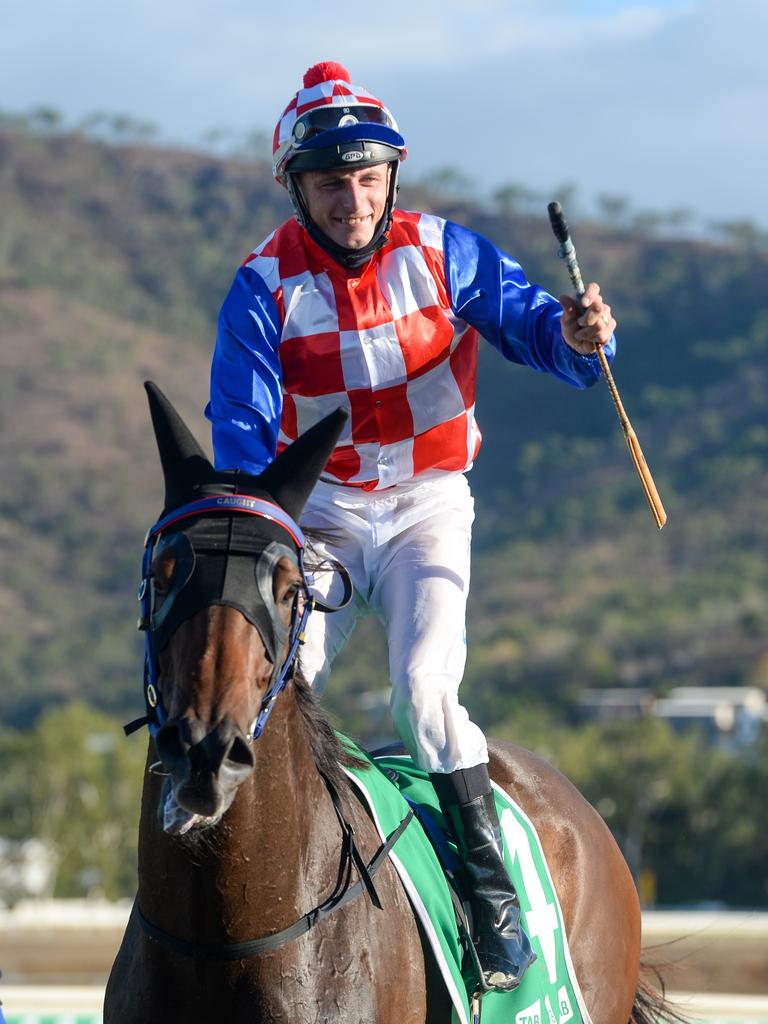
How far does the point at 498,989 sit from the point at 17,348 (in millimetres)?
101542

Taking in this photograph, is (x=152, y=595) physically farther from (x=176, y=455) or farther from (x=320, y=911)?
(x=320, y=911)

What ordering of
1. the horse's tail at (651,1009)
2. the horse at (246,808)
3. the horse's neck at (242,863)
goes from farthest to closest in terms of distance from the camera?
1. the horse's tail at (651,1009)
2. the horse's neck at (242,863)
3. the horse at (246,808)

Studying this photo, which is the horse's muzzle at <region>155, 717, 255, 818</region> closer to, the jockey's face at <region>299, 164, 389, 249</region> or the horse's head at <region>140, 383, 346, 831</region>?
the horse's head at <region>140, 383, 346, 831</region>

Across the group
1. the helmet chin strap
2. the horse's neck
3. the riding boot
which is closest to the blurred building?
the riding boot

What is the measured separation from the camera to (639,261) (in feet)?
377

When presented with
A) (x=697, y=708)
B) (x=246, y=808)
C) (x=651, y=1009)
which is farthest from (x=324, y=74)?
(x=697, y=708)

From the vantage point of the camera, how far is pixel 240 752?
283cm

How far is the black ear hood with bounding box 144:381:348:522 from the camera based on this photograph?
325cm

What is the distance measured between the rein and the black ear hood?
69 centimetres

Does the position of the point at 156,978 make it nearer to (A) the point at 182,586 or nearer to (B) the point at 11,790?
(A) the point at 182,586

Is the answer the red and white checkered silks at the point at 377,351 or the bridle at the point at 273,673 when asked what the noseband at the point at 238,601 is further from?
the red and white checkered silks at the point at 377,351

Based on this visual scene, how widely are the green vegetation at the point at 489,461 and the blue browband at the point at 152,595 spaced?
33.9 m

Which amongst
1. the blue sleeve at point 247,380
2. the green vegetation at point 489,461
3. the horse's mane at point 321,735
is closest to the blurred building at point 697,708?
the green vegetation at point 489,461

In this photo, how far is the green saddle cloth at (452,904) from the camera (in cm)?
367
